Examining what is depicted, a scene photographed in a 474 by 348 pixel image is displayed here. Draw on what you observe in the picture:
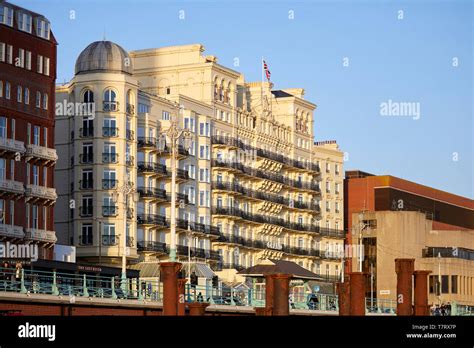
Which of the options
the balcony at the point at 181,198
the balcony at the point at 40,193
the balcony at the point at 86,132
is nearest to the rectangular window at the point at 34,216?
the balcony at the point at 40,193

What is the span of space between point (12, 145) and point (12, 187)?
11.2ft

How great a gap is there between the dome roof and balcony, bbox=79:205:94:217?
13.1 meters

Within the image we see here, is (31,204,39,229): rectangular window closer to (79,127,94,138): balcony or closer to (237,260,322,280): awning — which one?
(79,127,94,138): balcony

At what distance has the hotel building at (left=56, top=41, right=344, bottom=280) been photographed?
409ft

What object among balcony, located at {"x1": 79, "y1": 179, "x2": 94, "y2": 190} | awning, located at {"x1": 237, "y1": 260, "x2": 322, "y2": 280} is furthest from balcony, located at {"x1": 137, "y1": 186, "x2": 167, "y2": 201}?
awning, located at {"x1": 237, "y1": 260, "x2": 322, "y2": 280}

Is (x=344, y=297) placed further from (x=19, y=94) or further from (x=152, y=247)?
(x=152, y=247)

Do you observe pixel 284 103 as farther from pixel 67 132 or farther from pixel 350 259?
pixel 67 132

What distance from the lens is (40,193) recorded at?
4306 inches
